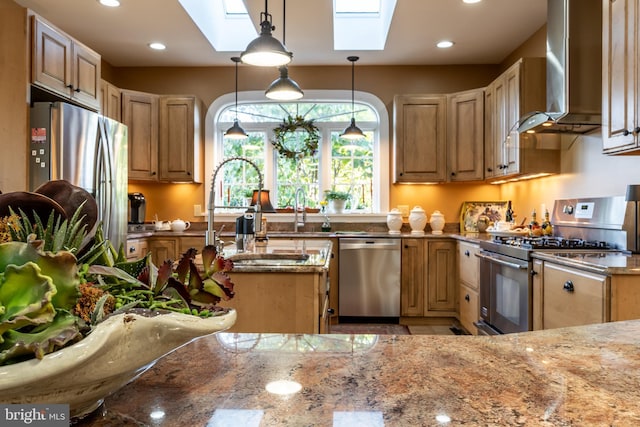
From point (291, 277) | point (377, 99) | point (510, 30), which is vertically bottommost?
point (291, 277)

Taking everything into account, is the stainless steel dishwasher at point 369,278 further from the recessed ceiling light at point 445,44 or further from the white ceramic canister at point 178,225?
the recessed ceiling light at point 445,44

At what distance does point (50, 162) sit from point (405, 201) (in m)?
3.45

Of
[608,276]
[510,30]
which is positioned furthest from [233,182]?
[608,276]

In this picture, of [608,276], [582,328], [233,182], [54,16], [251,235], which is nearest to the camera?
[582,328]

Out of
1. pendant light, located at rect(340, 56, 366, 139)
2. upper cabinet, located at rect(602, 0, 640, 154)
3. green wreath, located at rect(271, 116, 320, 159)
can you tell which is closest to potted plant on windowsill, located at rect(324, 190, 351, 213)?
green wreath, located at rect(271, 116, 320, 159)

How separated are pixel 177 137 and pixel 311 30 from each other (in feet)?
6.06

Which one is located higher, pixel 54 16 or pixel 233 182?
pixel 54 16

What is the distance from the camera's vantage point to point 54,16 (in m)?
3.71

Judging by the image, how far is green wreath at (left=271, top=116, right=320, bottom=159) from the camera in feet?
16.5

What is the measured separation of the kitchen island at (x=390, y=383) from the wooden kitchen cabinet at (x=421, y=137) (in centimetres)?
384

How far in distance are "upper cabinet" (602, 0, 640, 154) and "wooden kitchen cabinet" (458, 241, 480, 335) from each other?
1545 millimetres

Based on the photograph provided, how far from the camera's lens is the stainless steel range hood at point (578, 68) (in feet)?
9.43

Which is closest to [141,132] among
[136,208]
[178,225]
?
[136,208]

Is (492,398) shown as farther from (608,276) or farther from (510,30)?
(510,30)
